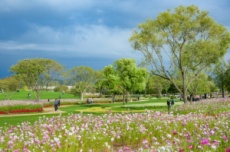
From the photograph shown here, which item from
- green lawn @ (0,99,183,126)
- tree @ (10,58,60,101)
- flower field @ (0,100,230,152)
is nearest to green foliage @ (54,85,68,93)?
tree @ (10,58,60,101)

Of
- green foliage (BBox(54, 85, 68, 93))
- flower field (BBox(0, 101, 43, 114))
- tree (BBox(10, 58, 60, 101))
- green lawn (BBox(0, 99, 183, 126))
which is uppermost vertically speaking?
tree (BBox(10, 58, 60, 101))

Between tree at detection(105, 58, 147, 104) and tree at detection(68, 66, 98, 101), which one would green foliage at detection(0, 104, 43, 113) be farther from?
tree at detection(68, 66, 98, 101)

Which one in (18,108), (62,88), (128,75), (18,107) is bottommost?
(18,108)

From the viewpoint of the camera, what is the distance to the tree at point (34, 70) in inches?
2354

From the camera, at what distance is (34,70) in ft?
195

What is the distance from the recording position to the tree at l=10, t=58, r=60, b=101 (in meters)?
59.8

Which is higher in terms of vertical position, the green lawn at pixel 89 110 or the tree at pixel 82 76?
the tree at pixel 82 76

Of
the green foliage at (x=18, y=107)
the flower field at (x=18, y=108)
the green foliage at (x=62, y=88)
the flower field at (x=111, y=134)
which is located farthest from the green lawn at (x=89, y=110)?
the green foliage at (x=62, y=88)

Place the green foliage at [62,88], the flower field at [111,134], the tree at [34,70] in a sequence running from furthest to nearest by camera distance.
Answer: the green foliage at [62,88]
the tree at [34,70]
the flower field at [111,134]

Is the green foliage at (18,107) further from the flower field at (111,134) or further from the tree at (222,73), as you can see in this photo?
the tree at (222,73)

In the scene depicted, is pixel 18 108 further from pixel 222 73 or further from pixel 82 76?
pixel 222 73

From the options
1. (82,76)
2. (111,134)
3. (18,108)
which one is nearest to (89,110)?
(18,108)

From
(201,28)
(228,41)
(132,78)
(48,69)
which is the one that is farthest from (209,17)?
(48,69)

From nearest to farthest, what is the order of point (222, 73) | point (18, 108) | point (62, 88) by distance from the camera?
point (18, 108) < point (222, 73) < point (62, 88)
